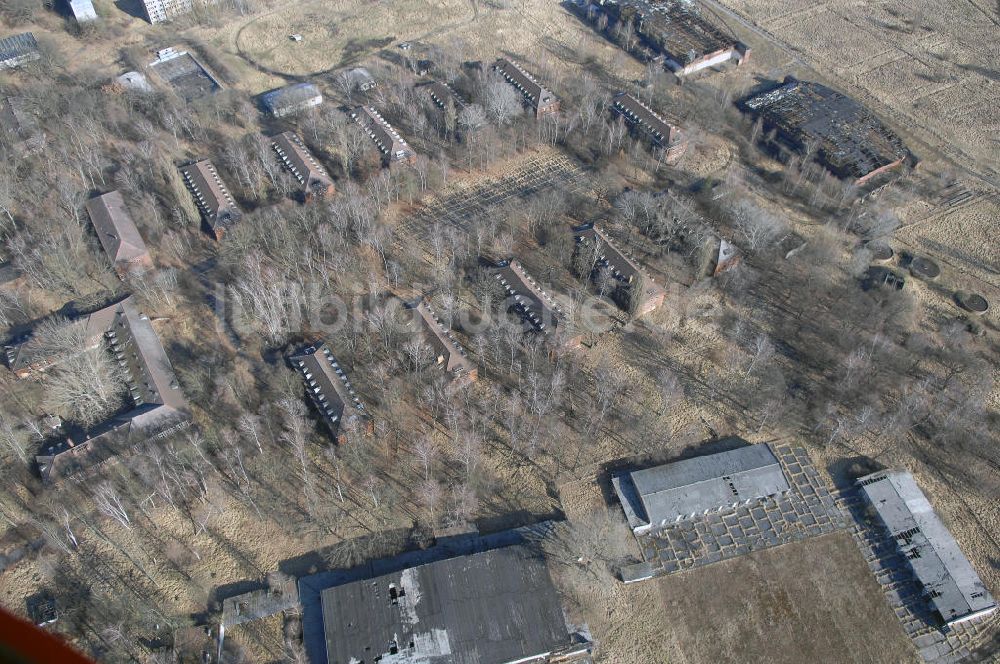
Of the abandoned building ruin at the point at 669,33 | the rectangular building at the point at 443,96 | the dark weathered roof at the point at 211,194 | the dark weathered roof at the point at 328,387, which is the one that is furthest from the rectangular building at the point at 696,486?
the abandoned building ruin at the point at 669,33

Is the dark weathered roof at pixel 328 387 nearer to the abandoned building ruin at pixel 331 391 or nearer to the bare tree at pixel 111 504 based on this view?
the abandoned building ruin at pixel 331 391

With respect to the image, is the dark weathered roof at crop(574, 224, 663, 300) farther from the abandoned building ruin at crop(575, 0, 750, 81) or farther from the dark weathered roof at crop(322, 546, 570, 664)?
the abandoned building ruin at crop(575, 0, 750, 81)

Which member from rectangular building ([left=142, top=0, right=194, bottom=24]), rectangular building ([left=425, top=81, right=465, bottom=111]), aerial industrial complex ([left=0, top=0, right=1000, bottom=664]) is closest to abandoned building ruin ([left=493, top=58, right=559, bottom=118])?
aerial industrial complex ([left=0, top=0, right=1000, bottom=664])

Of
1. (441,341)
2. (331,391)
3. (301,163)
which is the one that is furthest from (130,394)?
(301,163)

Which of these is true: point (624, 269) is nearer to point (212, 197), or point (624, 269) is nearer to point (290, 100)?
point (212, 197)

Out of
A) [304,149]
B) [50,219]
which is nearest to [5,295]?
[50,219]

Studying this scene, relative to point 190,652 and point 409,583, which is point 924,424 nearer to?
point 409,583
